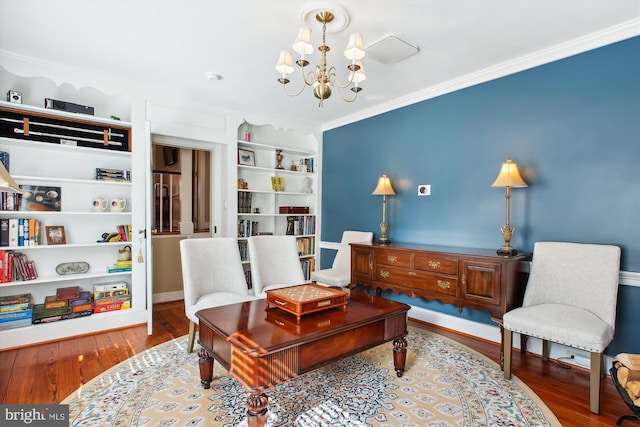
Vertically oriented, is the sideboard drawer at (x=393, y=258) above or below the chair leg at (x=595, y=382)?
above

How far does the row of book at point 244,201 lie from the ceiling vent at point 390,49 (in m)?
2.39

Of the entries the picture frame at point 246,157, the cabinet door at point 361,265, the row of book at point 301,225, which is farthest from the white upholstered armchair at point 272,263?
the picture frame at point 246,157

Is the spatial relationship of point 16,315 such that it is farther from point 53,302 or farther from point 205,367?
point 205,367

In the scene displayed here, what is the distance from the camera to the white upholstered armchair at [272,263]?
9.78ft

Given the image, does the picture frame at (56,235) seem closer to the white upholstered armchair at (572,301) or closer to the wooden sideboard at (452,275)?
the wooden sideboard at (452,275)

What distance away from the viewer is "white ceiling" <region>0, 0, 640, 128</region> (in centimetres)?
209

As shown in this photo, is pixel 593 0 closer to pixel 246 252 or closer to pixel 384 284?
pixel 384 284

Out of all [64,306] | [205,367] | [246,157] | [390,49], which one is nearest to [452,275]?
[390,49]

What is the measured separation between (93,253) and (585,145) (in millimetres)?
4601

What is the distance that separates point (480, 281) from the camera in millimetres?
→ 2588

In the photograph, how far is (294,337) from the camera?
1.61 m

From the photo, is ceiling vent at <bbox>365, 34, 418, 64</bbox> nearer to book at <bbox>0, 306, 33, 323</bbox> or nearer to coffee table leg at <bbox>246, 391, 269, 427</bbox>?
coffee table leg at <bbox>246, 391, 269, 427</bbox>

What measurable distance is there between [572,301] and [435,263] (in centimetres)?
98

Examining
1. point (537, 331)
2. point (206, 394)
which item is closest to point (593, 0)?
point (537, 331)
